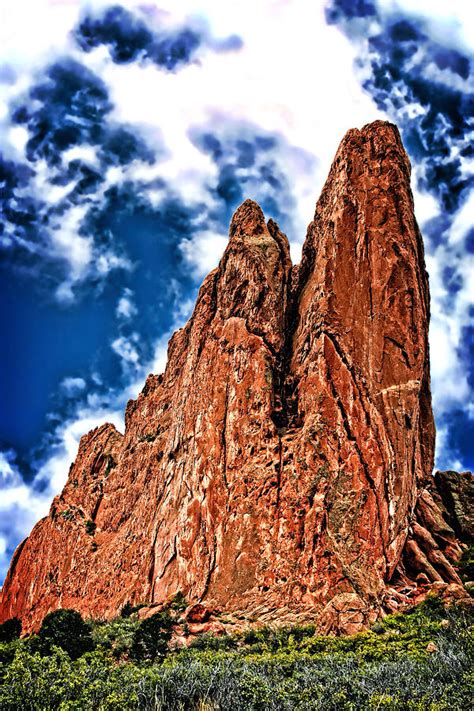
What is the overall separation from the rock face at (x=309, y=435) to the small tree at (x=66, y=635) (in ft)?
24.1

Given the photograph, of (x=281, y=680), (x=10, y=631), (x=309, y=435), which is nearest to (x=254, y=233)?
(x=309, y=435)

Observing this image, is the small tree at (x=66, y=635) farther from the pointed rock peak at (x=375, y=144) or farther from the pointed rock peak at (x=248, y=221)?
the pointed rock peak at (x=375, y=144)

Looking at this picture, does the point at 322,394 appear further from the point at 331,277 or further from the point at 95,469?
the point at 95,469

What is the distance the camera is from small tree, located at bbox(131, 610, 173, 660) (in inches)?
1030

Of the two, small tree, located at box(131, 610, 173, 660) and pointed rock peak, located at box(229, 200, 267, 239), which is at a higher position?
pointed rock peak, located at box(229, 200, 267, 239)

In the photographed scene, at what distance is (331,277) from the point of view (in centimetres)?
4119

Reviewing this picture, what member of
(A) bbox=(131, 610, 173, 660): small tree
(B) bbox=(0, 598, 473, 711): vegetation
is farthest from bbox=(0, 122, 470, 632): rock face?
(B) bbox=(0, 598, 473, 711): vegetation

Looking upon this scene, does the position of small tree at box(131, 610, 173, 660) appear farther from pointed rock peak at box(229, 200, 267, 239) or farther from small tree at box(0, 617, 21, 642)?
pointed rock peak at box(229, 200, 267, 239)

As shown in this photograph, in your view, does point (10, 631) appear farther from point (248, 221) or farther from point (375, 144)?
point (375, 144)

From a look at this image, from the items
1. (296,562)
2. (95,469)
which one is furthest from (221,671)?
(95,469)

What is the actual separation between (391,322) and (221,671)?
27.8 meters

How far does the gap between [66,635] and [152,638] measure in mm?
4328

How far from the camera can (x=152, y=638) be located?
27266mm

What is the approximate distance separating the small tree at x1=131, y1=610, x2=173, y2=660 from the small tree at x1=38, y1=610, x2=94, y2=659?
2731 millimetres
